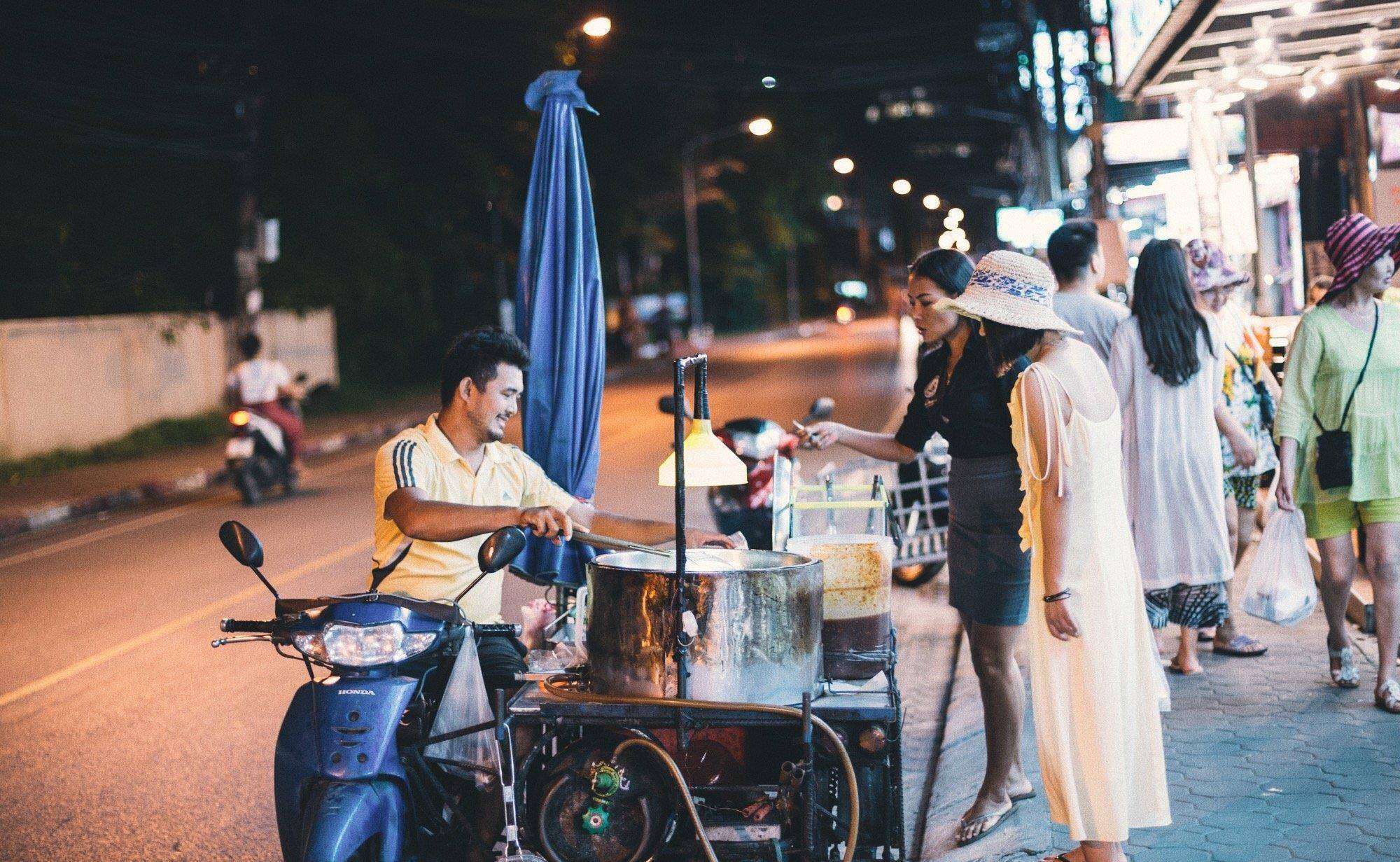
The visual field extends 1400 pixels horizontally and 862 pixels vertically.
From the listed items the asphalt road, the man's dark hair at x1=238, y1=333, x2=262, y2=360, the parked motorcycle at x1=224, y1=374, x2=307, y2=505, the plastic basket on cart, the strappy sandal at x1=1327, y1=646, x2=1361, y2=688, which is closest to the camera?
the asphalt road

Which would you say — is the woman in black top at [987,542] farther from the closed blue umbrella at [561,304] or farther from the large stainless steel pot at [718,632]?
the closed blue umbrella at [561,304]

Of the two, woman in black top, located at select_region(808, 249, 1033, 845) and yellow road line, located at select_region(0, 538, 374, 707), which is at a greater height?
woman in black top, located at select_region(808, 249, 1033, 845)

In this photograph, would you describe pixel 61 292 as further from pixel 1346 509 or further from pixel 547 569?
pixel 1346 509

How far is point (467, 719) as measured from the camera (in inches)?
150

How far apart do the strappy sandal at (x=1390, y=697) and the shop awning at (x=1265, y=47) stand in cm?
401

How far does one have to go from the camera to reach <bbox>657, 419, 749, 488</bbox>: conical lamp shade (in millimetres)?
3656

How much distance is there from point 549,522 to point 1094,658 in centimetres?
160

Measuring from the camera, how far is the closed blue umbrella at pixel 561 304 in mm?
5277

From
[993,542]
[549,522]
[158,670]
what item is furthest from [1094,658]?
[158,670]

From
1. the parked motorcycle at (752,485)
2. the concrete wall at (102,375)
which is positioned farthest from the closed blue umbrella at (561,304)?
the concrete wall at (102,375)

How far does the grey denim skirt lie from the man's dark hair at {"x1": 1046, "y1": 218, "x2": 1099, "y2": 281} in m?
1.94

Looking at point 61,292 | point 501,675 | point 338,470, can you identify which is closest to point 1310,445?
point 501,675

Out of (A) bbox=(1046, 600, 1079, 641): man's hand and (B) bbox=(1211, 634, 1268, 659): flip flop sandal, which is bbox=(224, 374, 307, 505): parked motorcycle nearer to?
(B) bbox=(1211, 634, 1268, 659): flip flop sandal

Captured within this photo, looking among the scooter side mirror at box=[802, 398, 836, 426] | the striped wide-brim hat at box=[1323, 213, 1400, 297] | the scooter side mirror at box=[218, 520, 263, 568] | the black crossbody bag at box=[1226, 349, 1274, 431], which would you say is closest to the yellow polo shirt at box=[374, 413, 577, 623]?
the scooter side mirror at box=[218, 520, 263, 568]
